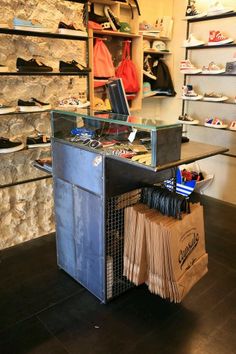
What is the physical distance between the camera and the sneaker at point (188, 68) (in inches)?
137

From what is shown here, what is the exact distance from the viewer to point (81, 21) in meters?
2.81

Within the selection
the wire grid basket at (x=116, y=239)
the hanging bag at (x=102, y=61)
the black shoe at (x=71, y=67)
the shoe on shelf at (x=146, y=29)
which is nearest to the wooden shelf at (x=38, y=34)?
the black shoe at (x=71, y=67)

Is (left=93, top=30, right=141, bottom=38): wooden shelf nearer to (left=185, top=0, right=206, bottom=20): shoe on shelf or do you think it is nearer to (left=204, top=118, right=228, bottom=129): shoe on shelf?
(left=185, top=0, right=206, bottom=20): shoe on shelf

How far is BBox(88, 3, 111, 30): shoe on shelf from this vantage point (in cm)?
303

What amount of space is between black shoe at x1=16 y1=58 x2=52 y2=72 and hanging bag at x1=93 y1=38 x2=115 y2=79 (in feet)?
2.34

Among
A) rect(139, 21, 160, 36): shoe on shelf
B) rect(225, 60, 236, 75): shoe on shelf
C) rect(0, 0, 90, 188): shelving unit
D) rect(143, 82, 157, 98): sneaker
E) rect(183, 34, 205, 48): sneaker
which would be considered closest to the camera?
rect(0, 0, 90, 188): shelving unit

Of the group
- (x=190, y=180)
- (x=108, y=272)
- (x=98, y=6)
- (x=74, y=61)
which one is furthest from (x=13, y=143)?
(x=190, y=180)

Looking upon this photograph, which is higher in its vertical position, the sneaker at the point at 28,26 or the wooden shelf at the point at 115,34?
the wooden shelf at the point at 115,34

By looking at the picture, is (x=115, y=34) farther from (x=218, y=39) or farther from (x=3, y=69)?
(x=3, y=69)

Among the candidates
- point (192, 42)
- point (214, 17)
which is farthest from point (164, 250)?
point (214, 17)

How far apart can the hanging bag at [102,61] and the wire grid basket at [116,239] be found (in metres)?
1.65

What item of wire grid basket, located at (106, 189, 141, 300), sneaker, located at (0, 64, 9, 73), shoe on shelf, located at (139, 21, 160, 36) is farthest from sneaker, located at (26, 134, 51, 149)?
shoe on shelf, located at (139, 21, 160, 36)

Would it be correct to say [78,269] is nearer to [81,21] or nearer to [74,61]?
[74,61]

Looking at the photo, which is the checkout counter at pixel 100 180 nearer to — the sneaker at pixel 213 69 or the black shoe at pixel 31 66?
the black shoe at pixel 31 66
